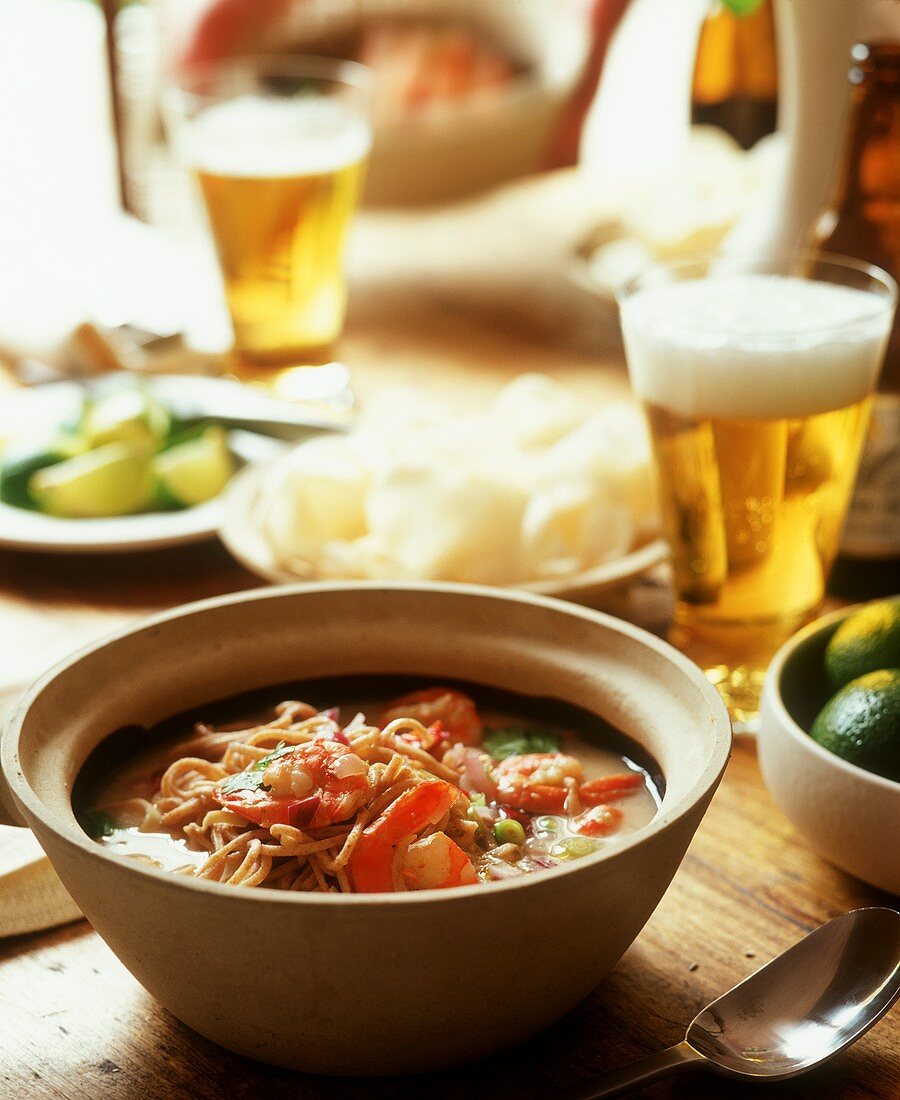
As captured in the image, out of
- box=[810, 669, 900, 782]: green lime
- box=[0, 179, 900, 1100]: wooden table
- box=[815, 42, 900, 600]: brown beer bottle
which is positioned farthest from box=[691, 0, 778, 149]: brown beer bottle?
box=[810, 669, 900, 782]: green lime

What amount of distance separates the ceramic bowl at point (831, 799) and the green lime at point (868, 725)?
0.02 m

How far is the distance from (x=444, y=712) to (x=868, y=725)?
33cm

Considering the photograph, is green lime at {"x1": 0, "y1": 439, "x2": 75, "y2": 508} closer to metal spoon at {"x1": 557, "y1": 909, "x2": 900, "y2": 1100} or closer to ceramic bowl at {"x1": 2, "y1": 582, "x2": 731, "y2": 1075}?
ceramic bowl at {"x1": 2, "y1": 582, "x2": 731, "y2": 1075}

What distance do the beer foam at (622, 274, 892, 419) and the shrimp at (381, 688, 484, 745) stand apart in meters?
0.40

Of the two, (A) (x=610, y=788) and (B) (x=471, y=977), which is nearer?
(B) (x=471, y=977)

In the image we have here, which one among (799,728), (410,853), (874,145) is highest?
(874,145)

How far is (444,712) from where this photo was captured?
3.60ft

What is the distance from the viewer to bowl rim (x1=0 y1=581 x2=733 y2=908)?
733mm

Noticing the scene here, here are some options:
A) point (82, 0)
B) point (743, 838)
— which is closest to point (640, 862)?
point (743, 838)

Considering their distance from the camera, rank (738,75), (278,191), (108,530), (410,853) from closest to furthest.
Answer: (410,853) → (108,530) → (278,191) → (738,75)

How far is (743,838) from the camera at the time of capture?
1.18 m

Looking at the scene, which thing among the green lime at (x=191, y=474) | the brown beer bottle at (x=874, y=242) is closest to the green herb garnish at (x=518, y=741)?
the brown beer bottle at (x=874, y=242)

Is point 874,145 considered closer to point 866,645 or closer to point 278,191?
point 866,645

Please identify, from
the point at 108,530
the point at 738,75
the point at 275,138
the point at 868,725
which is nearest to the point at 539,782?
the point at 868,725
